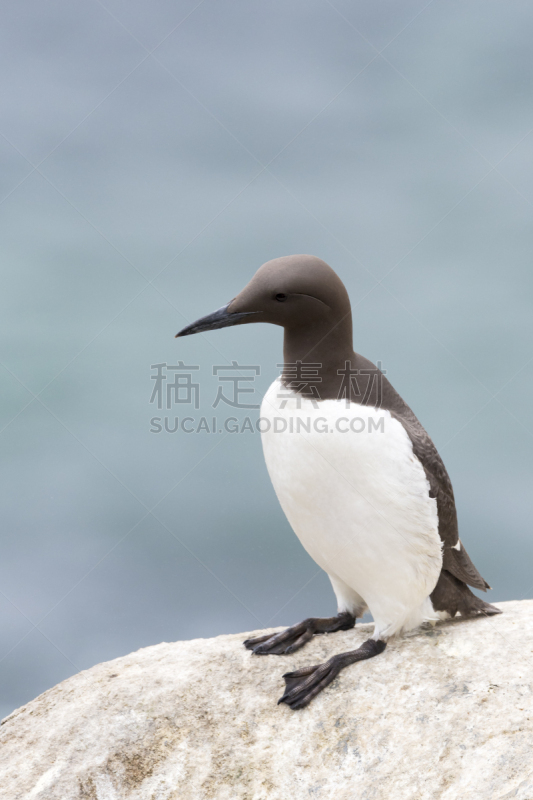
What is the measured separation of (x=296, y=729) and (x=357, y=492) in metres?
1.06

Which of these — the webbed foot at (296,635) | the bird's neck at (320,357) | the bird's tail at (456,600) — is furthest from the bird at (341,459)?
the webbed foot at (296,635)

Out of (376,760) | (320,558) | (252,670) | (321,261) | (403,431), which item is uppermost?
(321,261)

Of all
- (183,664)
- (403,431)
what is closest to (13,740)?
(183,664)

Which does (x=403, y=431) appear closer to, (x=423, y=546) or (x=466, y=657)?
(x=423, y=546)

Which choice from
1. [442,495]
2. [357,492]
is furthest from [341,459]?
[442,495]

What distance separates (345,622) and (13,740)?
1.69 m

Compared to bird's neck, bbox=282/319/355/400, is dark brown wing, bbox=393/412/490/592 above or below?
below

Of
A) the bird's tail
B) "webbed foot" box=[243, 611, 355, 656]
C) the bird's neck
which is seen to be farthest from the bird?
"webbed foot" box=[243, 611, 355, 656]

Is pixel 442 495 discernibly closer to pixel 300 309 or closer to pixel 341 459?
pixel 341 459

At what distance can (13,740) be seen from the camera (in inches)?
153

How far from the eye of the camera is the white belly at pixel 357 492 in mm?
3605

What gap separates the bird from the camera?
3568mm

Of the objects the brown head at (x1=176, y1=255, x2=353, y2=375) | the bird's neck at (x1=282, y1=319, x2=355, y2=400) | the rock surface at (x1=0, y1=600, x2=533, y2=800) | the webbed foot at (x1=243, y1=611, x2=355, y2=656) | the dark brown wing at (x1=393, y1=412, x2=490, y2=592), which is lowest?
the rock surface at (x1=0, y1=600, x2=533, y2=800)

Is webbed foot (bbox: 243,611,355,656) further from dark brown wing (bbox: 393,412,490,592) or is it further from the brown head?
the brown head
